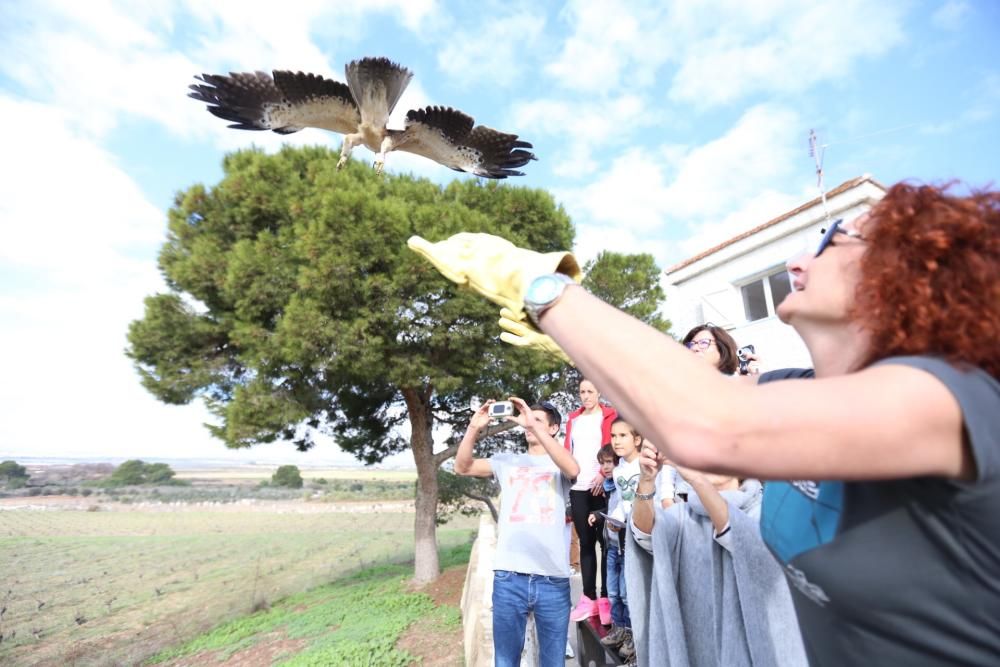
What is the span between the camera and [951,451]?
17.9 inches

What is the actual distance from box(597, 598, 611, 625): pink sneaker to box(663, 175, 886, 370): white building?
16.2 ft

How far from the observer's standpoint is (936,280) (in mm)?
530

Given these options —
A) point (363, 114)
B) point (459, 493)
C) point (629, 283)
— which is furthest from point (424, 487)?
point (363, 114)

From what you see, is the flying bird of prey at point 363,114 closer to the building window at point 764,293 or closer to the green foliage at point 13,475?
the building window at point 764,293

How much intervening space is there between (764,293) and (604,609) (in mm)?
6569

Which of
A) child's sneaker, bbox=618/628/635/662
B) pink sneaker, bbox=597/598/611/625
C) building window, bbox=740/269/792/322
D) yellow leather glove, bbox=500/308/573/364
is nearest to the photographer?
yellow leather glove, bbox=500/308/573/364

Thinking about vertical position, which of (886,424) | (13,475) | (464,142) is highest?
(464,142)

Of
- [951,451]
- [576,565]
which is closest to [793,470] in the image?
[951,451]

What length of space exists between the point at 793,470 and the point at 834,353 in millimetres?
257

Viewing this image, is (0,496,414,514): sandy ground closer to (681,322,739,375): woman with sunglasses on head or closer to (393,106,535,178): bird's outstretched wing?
(393,106,535,178): bird's outstretched wing

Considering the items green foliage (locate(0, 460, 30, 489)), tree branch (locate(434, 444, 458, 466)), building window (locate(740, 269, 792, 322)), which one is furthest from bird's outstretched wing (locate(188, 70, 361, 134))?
green foliage (locate(0, 460, 30, 489))

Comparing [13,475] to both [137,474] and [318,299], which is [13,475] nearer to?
[137,474]

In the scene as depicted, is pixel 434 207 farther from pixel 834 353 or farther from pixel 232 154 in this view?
pixel 834 353

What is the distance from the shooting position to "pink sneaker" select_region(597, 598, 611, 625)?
11.3ft
